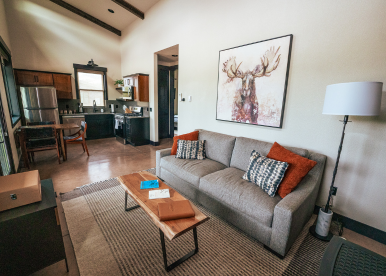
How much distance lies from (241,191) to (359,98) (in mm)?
1318

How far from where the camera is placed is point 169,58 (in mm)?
6137

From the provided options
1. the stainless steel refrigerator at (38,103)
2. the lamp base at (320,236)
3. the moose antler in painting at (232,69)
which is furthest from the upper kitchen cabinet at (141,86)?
the lamp base at (320,236)

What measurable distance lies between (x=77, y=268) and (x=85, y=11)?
6.78 m

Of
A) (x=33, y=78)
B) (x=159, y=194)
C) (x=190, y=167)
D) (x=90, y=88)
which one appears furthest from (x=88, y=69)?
(x=159, y=194)

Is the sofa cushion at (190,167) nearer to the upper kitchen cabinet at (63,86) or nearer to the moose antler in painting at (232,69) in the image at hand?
the moose antler in painting at (232,69)

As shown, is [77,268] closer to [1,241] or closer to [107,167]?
[1,241]

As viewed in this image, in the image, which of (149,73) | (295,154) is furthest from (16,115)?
(295,154)

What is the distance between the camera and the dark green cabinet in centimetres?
573

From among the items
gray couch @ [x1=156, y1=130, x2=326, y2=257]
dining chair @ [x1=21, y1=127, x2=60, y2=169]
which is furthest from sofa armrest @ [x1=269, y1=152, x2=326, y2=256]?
dining chair @ [x1=21, y1=127, x2=60, y2=169]

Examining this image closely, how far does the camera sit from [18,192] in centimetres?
131

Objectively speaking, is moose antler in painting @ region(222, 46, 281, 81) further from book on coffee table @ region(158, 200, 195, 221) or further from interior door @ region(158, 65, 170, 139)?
interior door @ region(158, 65, 170, 139)

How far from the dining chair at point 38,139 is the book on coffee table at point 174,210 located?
3.26 m

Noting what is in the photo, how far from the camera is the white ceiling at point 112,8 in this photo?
466cm

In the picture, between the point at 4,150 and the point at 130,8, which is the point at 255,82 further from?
the point at 130,8
